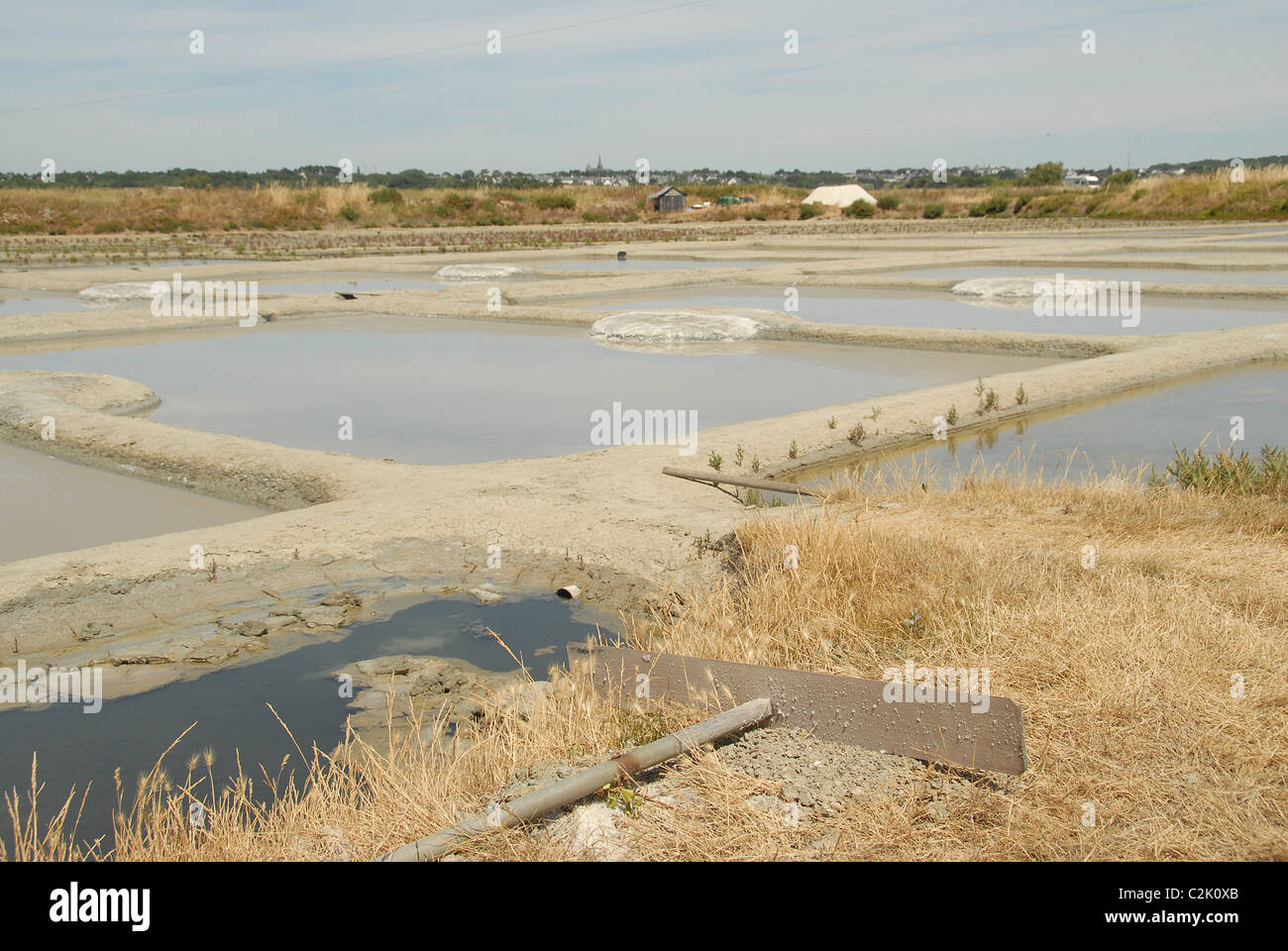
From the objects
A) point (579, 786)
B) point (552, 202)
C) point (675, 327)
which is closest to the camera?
point (579, 786)

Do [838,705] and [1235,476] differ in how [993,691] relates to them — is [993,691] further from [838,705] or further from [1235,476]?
[1235,476]

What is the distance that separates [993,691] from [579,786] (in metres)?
1.26

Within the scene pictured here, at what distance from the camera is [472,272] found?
20750mm

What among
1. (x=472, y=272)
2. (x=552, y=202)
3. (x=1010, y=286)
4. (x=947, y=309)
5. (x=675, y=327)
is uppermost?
(x=552, y=202)

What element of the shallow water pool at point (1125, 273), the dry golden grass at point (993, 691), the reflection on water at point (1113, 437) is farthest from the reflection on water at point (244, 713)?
the shallow water pool at point (1125, 273)

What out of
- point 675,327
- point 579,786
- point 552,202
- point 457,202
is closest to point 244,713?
point 579,786

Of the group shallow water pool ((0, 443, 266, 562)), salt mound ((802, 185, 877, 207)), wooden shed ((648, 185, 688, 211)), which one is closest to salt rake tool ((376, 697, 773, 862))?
shallow water pool ((0, 443, 266, 562))

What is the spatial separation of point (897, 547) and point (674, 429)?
3581 mm

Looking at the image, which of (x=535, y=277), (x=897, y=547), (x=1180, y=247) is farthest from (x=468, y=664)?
(x=1180, y=247)

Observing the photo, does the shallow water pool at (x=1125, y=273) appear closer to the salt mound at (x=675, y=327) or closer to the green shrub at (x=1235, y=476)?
the salt mound at (x=675, y=327)

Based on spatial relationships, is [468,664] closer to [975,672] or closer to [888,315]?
[975,672]

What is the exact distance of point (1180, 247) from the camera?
2173 cm

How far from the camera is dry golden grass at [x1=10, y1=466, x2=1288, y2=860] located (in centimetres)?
247

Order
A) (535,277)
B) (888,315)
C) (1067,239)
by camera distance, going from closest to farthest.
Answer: (888,315) < (535,277) < (1067,239)
